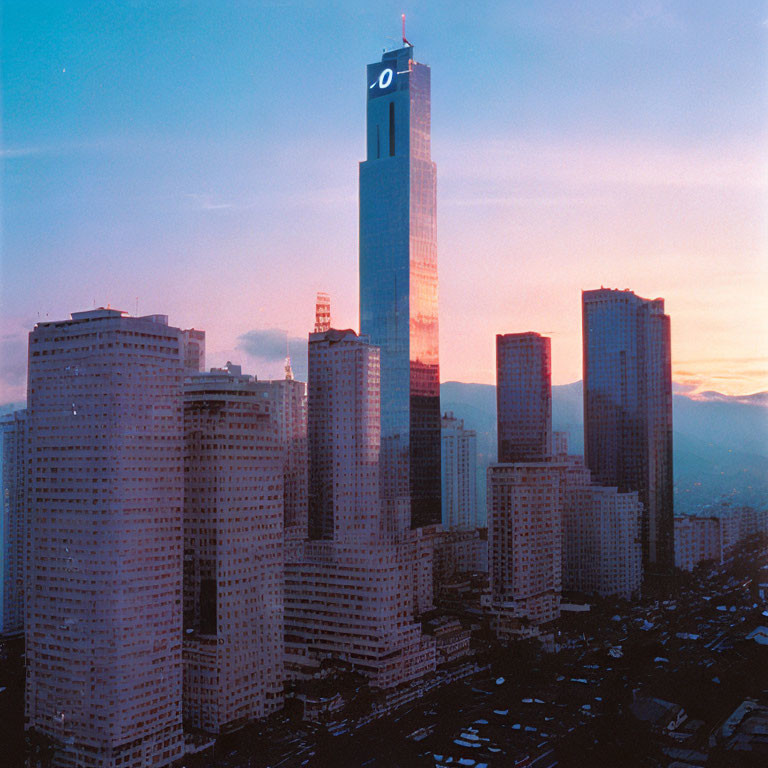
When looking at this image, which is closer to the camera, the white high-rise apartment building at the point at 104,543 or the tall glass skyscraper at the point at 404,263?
the white high-rise apartment building at the point at 104,543

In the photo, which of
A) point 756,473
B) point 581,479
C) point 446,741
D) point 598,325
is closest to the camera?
point 446,741

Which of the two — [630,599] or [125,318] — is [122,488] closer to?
[125,318]

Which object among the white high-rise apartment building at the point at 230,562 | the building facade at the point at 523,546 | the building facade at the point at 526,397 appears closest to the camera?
the white high-rise apartment building at the point at 230,562

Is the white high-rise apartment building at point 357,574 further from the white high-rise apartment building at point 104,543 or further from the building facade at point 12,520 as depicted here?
the building facade at point 12,520

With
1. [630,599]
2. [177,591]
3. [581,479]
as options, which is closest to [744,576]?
[630,599]

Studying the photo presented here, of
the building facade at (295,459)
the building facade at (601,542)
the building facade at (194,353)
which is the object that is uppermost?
the building facade at (194,353)

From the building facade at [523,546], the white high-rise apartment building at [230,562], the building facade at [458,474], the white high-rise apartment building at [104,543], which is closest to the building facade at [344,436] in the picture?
the building facade at [523,546]
